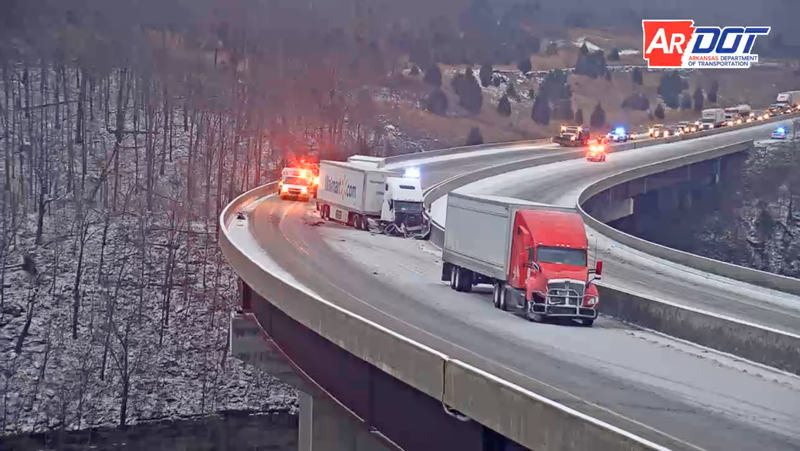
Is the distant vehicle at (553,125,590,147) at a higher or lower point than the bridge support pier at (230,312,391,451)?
higher

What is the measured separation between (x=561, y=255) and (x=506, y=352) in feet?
16.2

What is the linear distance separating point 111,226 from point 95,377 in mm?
17580

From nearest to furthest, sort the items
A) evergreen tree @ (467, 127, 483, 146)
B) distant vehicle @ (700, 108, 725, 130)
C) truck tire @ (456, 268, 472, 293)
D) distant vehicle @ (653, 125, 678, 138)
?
truck tire @ (456, 268, 472, 293) < evergreen tree @ (467, 127, 483, 146) < distant vehicle @ (653, 125, 678, 138) < distant vehicle @ (700, 108, 725, 130)

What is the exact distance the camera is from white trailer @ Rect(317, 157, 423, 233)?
4203 cm

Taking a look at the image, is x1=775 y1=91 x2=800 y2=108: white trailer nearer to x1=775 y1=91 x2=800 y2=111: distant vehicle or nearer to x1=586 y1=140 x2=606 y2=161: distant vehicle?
x1=775 y1=91 x2=800 y2=111: distant vehicle

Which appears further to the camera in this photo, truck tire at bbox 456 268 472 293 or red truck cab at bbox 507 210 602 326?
truck tire at bbox 456 268 472 293

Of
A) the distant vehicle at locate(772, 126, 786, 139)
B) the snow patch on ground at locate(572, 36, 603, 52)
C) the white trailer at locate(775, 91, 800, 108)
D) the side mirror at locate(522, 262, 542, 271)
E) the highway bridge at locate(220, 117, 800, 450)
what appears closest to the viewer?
the highway bridge at locate(220, 117, 800, 450)

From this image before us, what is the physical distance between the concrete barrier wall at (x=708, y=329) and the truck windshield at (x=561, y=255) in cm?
183

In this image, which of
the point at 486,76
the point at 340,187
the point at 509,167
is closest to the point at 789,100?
the point at 486,76

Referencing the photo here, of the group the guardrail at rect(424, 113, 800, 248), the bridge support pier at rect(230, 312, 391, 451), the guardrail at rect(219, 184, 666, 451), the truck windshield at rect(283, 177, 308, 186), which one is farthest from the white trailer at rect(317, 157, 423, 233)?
the guardrail at rect(219, 184, 666, 451)

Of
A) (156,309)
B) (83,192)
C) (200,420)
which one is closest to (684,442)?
(200,420)

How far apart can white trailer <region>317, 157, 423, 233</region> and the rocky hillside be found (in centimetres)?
3899

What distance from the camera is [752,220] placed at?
82438 millimetres

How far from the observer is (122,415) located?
5156cm
